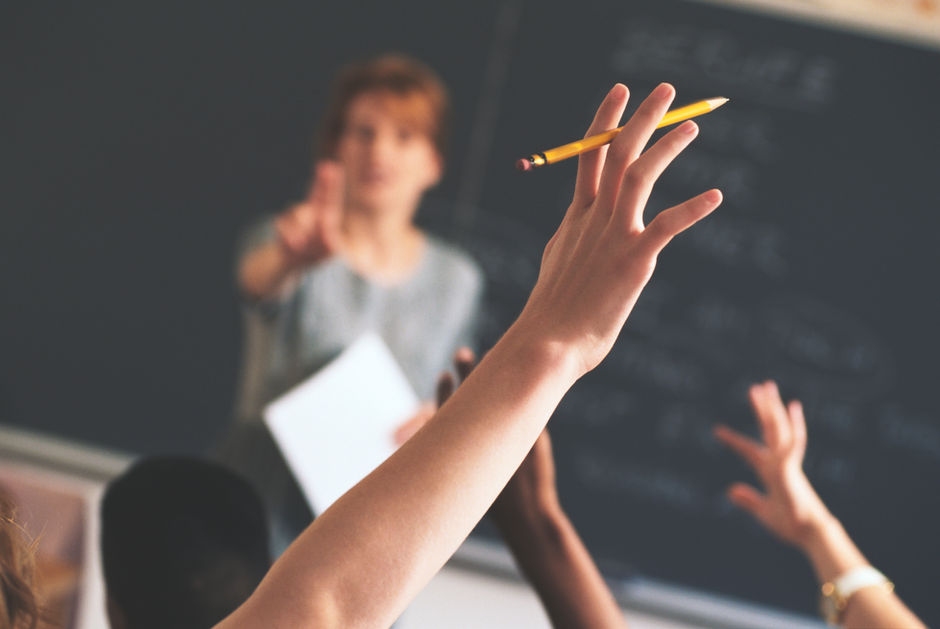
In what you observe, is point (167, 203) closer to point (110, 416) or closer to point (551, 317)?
point (110, 416)

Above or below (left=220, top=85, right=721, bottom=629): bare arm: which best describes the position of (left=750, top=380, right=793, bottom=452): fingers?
below

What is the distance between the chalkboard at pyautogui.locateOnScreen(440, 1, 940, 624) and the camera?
2.10 m

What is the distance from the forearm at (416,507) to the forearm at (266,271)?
162 centimetres

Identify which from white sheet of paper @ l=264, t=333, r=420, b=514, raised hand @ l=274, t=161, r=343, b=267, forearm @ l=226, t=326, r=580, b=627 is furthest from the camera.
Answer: raised hand @ l=274, t=161, r=343, b=267

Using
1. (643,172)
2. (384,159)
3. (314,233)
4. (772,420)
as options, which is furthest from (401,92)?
(643,172)

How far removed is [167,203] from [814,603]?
6.57 ft

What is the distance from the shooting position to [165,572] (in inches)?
34.2

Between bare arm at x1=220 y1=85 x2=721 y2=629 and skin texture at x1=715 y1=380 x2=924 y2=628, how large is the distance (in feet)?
1.85

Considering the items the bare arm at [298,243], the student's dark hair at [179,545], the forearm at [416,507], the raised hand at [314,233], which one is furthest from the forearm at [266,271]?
the forearm at [416,507]

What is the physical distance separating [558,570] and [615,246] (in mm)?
462

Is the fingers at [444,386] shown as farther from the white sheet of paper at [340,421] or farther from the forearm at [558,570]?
the white sheet of paper at [340,421]

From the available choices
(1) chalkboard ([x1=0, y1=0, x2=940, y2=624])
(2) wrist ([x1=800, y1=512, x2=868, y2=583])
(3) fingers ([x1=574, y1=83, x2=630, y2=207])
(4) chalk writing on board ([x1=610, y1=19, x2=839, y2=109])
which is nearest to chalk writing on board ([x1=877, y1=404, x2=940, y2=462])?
(1) chalkboard ([x1=0, y1=0, x2=940, y2=624])

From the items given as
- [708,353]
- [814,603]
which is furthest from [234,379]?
[814,603]

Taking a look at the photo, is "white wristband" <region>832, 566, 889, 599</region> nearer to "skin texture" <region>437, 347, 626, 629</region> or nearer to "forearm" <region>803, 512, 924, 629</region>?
"forearm" <region>803, 512, 924, 629</region>
